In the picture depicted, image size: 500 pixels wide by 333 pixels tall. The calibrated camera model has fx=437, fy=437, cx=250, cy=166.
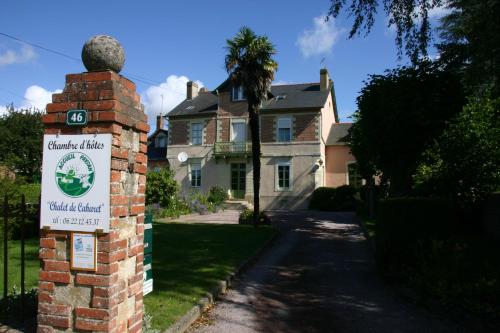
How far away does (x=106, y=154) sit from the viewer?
150 inches

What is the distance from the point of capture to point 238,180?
31.5m

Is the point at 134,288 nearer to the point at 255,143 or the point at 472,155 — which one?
the point at 472,155

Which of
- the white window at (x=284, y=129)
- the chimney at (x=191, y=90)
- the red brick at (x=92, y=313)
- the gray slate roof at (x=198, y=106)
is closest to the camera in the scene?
the red brick at (x=92, y=313)

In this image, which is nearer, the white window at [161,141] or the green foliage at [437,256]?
the green foliage at [437,256]

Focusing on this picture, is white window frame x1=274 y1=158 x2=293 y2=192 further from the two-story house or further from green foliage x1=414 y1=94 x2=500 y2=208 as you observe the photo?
green foliage x1=414 y1=94 x2=500 y2=208

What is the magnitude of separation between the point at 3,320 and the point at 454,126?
10758 mm

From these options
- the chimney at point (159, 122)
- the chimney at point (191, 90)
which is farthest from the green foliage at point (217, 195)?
the chimney at point (159, 122)

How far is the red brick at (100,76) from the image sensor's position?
152 inches

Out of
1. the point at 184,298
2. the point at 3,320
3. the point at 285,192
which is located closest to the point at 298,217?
the point at 285,192

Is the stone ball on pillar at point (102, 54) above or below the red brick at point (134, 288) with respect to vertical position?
above

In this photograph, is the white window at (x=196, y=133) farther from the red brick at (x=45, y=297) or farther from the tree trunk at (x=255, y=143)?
the red brick at (x=45, y=297)

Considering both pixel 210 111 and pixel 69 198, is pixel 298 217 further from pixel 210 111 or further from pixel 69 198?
pixel 69 198

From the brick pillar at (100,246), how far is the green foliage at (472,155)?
9380mm

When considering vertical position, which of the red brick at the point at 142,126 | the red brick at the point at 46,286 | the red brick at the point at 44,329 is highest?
the red brick at the point at 142,126
